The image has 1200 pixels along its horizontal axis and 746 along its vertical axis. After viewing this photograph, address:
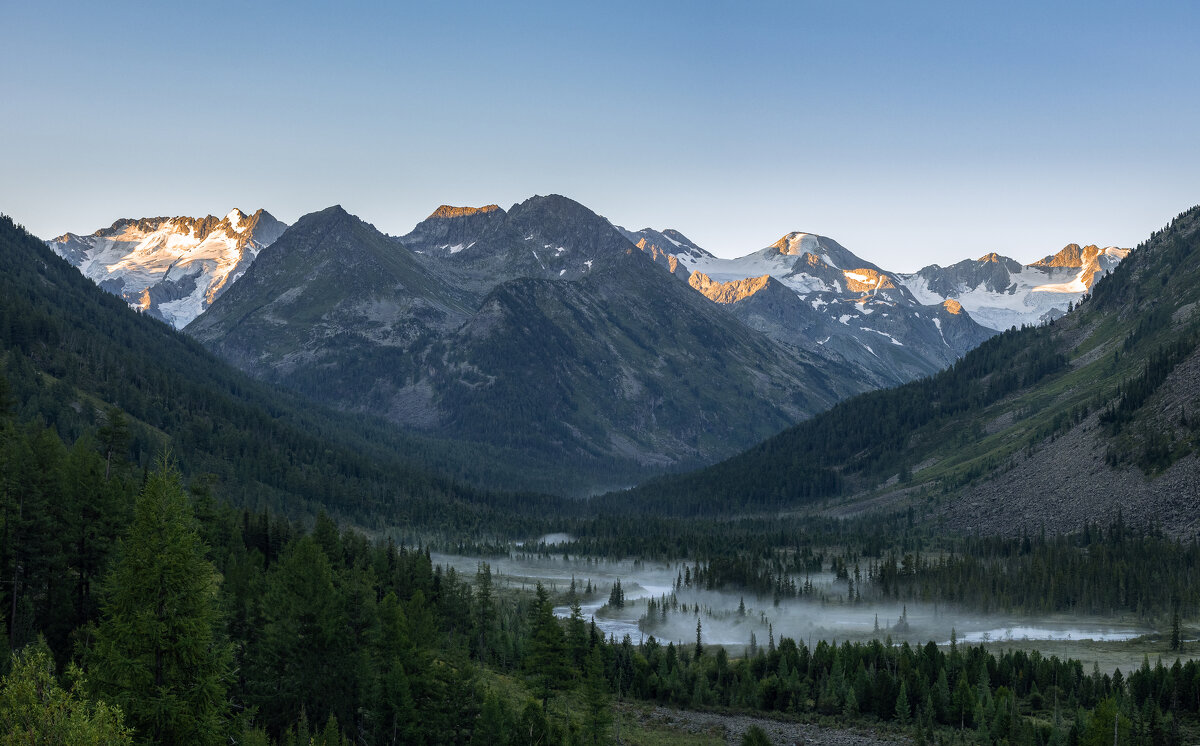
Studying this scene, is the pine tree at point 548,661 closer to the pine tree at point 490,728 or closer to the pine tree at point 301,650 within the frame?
the pine tree at point 490,728

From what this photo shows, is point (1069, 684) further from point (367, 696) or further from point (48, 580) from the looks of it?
point (48, 580)

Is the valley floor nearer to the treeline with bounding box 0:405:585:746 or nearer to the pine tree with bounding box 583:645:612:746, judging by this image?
the pine tree with bounding box 583:645:612:746

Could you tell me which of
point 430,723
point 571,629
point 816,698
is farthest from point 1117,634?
point 430,723

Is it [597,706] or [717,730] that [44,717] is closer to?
[597,706]

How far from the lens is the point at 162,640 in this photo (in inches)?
1673

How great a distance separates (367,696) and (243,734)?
2479cm

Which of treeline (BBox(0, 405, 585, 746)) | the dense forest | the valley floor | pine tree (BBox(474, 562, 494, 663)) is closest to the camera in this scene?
treeline (BBox(0, 405, 585, 746))

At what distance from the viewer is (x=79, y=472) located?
81750mm

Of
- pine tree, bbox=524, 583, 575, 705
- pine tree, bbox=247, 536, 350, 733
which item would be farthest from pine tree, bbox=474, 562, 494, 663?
pine tree, bbox=247, 536, 350, 733

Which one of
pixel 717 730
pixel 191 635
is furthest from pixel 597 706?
pixel 191 635

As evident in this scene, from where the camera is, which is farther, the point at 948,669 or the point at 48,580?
the point at 948,669

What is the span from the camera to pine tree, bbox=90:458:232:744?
138 feet

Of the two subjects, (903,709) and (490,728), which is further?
(903,709)

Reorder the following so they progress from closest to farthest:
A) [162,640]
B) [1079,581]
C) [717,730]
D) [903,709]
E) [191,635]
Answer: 1. [162,640]
2. [191,635]
3. [717,730]
4. [903,709]
5. [1079,581]
